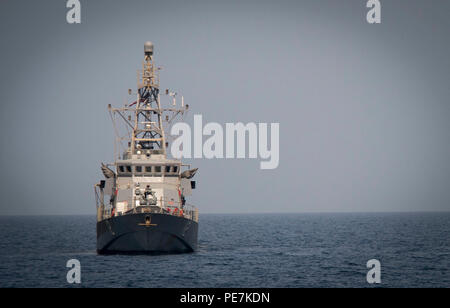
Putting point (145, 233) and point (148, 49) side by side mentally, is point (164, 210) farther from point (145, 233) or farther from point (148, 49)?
point (148, 49)

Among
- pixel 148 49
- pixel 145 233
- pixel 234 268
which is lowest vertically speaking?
pixel 234 268

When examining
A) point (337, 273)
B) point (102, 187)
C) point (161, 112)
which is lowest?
point (337, 273)

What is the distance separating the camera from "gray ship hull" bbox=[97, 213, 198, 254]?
50.5 meters

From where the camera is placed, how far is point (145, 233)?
5097 cm

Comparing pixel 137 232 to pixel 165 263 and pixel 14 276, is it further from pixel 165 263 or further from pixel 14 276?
pixel 14 276

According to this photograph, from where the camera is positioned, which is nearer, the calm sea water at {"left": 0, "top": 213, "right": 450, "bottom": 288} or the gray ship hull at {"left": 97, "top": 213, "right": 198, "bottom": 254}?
the calm sea water at {"left": 0, "top": 213, "right": 450, "bottom": 288}

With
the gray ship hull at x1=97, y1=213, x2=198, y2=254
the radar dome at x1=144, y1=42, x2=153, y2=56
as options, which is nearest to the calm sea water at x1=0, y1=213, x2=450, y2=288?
the gray ship hull at x1=97, y1=213, x2=198, y2=254

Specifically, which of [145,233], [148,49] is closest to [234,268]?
[145,233]

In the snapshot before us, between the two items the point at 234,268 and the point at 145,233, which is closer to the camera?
the point at 234,268

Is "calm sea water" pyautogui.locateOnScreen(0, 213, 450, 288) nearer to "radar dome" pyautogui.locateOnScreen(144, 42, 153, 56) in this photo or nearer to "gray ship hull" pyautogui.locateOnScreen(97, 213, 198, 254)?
"gray ship hull" pyautogui.locateOnScreen(97, 213, 198, 254)

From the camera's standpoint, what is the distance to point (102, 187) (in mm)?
60969
